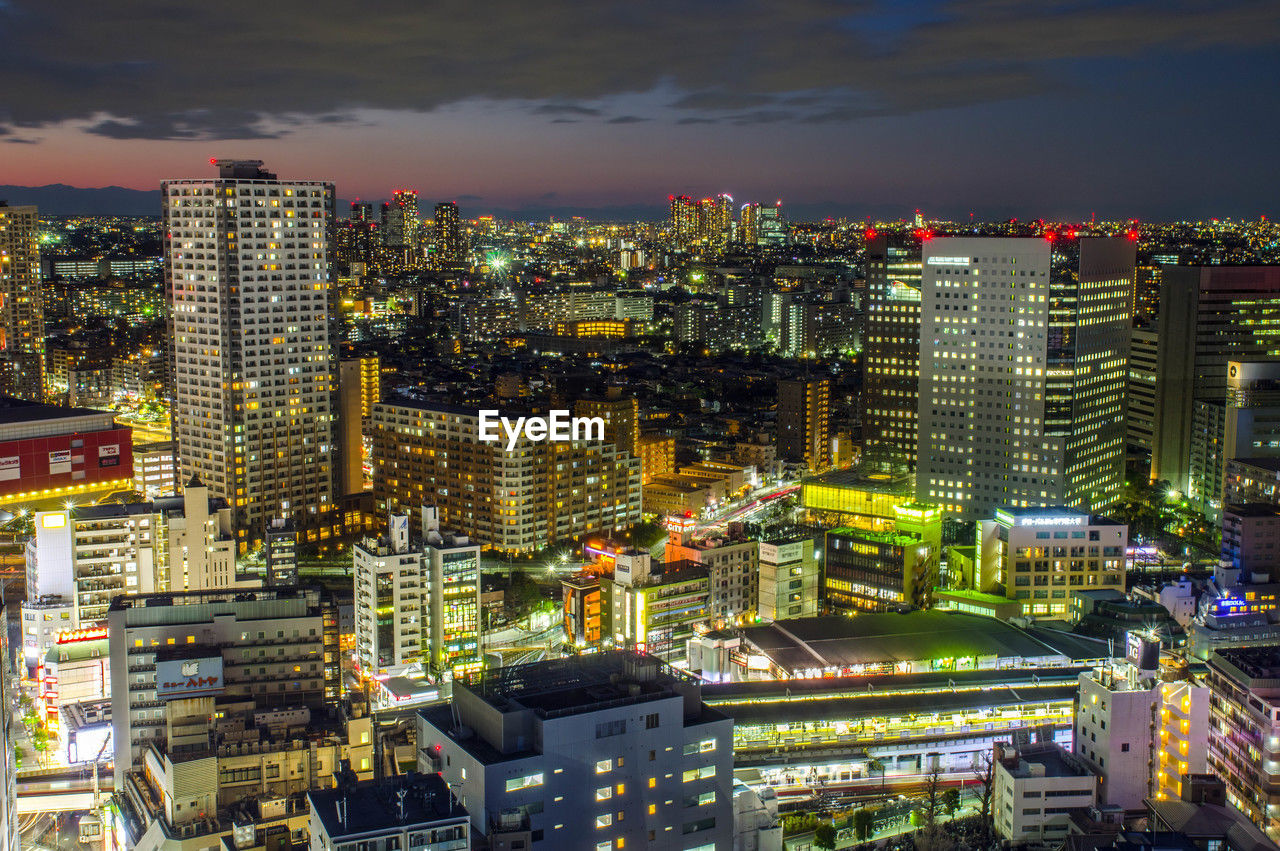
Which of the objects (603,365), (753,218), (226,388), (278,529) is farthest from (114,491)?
(753,218)

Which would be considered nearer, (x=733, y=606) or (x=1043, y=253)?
(x=733, y=606)

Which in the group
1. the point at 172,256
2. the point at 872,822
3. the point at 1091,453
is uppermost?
the point at 172,256

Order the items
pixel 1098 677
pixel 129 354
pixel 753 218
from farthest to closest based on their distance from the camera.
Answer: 1. pixel 753 218
2. pixel 129 354
3. pixel 1098 677

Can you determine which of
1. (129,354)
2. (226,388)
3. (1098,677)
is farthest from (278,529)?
Answer: (129,354)

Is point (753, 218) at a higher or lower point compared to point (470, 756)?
higher

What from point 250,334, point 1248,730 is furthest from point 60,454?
point 1248,730

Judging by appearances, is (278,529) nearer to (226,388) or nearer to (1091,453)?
(226,388)

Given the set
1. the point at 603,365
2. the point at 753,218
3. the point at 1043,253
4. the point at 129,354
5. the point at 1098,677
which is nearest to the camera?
the point at 1098,677
